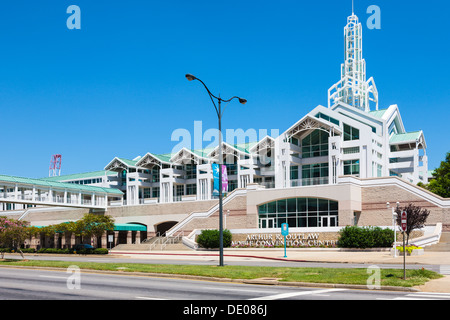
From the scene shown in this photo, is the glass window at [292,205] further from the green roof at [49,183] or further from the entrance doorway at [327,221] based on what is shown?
the green roof at [49,183]

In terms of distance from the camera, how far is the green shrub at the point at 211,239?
49.1 metres

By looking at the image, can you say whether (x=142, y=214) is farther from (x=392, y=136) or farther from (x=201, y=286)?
(x=201, y=286)

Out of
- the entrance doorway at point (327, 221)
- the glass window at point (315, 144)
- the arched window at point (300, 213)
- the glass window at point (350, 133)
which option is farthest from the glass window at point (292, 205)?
the glass window at point (350, 133)

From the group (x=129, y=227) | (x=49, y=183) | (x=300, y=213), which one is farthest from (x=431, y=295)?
(x=49, y=183)

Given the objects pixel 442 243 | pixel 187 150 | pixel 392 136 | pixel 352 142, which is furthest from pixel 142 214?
pixel 442 243

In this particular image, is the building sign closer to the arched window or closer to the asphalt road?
the arched window

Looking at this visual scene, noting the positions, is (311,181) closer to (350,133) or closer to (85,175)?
(350,133)

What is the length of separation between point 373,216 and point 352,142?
11150 mm

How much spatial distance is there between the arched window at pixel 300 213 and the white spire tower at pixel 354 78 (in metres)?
25.1

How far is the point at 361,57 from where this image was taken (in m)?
76.1

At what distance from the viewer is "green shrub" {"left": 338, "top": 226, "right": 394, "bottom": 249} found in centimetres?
4059

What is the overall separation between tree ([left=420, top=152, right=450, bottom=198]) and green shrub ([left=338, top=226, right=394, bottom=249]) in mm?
18212

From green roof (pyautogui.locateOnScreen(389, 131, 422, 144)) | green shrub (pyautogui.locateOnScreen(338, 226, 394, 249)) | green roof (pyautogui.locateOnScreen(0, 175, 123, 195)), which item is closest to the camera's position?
green shrub (pyautogui.locateOnScreen(338, 226, 394, 249))

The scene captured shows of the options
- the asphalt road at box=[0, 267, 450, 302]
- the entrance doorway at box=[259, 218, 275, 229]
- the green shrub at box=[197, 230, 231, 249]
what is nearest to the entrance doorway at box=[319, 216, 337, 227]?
the entrance doorway at box=[259, 218, 275, 229]
